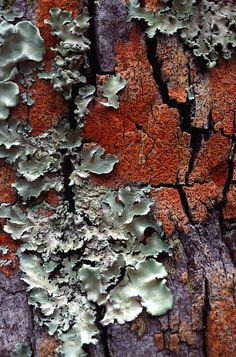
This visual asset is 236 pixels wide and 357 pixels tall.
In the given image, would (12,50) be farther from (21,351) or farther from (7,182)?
(21,351)

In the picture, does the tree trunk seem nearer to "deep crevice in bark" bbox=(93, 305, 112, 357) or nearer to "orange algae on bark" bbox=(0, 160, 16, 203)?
"orange algae on bark" bbox=(0, 160, 16, 203)

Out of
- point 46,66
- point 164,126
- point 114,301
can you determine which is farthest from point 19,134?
point 114,301

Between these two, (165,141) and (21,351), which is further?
(165,141)

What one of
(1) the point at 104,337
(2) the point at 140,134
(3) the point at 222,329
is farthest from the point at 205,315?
(2) the point at 140,134

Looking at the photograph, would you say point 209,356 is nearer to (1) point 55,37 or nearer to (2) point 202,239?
(2) point 202,239

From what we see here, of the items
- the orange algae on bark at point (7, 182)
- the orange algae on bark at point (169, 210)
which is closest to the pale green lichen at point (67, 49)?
the orange algae on bark at point (7, 182)
